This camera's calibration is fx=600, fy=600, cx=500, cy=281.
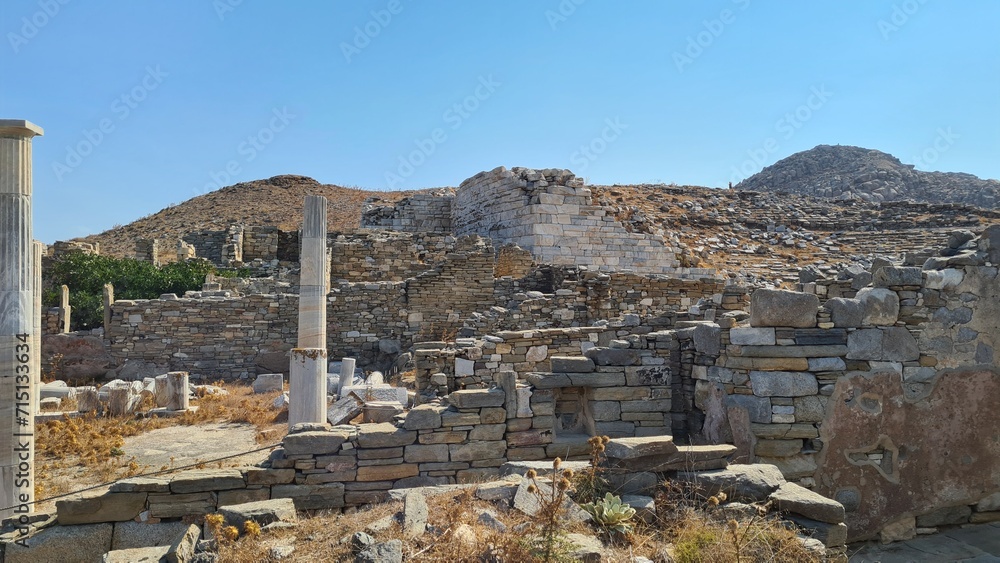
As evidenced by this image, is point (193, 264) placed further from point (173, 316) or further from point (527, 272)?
point (527, 272)

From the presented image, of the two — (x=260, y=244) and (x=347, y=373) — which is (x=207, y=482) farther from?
(x=260, y=244)

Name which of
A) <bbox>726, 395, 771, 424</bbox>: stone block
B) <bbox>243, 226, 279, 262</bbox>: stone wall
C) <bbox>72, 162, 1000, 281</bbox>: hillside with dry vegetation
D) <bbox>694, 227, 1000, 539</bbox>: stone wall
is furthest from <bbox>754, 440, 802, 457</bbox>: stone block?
<bbox>243, 226, 279, 262</bbox>: stone wall

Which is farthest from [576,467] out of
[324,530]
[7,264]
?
[7,264]

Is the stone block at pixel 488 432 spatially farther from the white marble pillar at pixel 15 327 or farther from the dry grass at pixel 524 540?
the white marble pillar at pixel 15 327

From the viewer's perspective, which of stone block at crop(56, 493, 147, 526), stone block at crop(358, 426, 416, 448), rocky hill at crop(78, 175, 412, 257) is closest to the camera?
stone block at crop(56, 493, 147, 526)

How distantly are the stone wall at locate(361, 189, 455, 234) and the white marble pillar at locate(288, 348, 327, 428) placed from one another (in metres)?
15.3

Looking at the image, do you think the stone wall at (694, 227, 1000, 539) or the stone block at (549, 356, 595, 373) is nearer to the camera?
the stone wall at (694, 227, 1000, 539)

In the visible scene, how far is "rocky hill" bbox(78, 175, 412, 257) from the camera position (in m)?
38.7

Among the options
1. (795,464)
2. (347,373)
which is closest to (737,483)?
(795,464)

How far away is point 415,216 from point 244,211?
76.2ft

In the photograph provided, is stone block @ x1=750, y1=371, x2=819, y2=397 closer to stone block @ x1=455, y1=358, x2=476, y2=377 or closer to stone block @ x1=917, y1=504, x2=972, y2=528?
stone block @ x1=917, y1=504, x2=972, y2=528

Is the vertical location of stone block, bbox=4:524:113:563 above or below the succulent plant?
below

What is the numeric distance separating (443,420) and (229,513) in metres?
2.15

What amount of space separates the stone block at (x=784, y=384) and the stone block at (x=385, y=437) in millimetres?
3420
